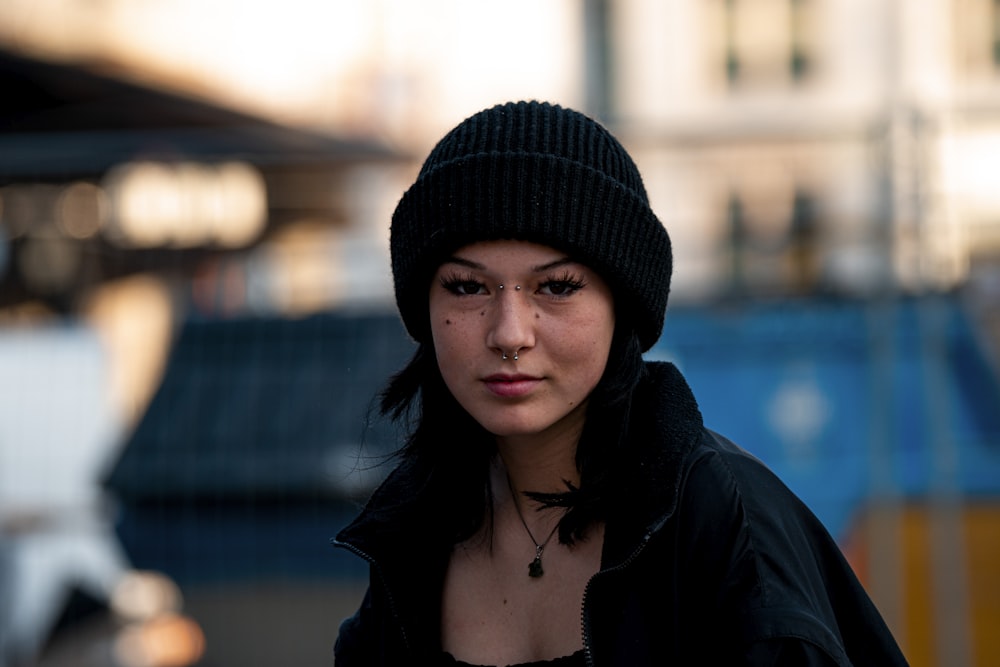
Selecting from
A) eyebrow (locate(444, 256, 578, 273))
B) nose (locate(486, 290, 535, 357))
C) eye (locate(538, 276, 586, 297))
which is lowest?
nose (locate(486, 290, 535, 357))

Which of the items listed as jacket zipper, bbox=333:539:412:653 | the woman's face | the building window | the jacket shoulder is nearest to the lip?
the woman's face

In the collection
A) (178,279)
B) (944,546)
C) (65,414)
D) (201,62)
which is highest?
(201,62)

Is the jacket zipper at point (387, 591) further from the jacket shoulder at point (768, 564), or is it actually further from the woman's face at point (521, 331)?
the jacket shoulder at point (768, 564)

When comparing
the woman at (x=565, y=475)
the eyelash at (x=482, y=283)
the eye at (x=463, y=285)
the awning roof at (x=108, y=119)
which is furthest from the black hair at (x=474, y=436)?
the awning roof at (x=108, y=119)

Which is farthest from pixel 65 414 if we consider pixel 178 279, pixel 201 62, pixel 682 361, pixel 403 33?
pixel 403 33

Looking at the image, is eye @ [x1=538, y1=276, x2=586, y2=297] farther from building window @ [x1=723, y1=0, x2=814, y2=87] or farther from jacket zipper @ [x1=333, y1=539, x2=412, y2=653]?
building window @ [x1=723, y1=0, x2=814, y2=87]

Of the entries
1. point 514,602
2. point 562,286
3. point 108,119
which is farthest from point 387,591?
point 108,119

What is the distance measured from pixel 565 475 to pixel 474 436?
21 cm

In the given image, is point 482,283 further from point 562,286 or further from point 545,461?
point 545,461

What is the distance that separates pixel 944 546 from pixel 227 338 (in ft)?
9.71

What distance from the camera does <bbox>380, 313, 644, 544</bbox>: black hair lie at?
1880 mm

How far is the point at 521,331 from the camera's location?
1779 millimetres

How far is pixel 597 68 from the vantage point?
99.2ft

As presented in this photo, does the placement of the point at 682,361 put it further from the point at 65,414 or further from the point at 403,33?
the point at 403,33
